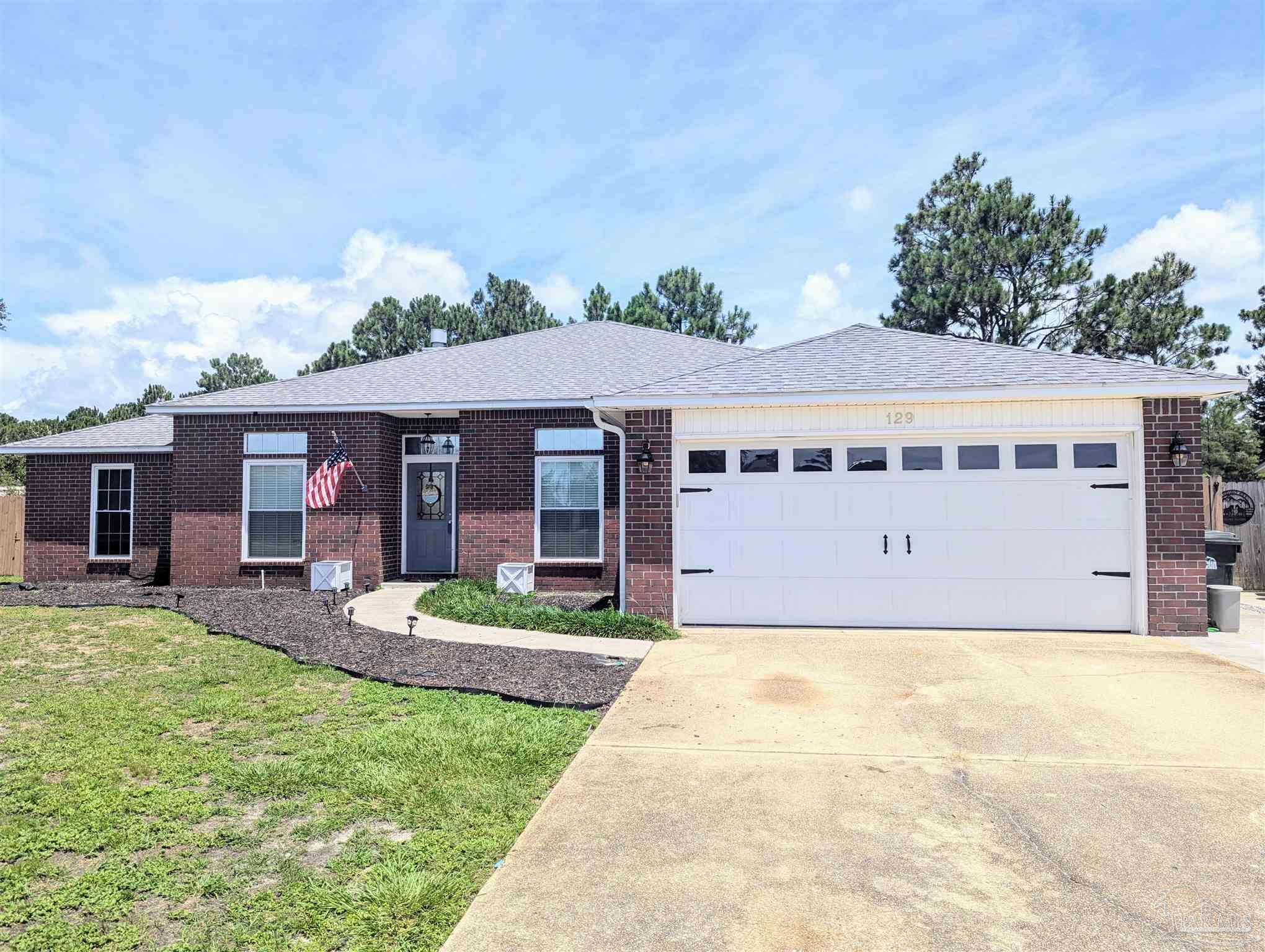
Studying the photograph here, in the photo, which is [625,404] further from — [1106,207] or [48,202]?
[1106,207]

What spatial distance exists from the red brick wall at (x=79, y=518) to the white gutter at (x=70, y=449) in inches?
7.8

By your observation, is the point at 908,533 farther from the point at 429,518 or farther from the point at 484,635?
the point at 429,518

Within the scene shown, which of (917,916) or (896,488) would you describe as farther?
(896,488)

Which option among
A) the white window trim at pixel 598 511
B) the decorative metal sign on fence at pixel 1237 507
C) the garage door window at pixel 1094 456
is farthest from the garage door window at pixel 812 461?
the decorative metal sign on fence at pixel 1237 507

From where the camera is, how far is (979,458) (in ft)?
28.8

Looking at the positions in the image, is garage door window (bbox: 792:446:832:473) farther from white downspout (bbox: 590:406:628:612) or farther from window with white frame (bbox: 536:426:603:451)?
window with white frame (bbox: 536:426:603:451)

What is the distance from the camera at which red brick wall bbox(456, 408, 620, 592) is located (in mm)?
12555

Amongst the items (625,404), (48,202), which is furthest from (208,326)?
(625,404)

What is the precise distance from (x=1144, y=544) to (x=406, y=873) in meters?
8.73

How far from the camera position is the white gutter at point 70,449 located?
14.5 m

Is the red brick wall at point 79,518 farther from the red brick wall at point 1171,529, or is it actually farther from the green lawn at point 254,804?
the red brick wall at point 1171,529

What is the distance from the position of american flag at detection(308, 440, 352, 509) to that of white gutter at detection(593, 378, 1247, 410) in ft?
18.5

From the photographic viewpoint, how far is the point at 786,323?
1623 inches

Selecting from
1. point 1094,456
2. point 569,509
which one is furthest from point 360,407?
point 1094,456
